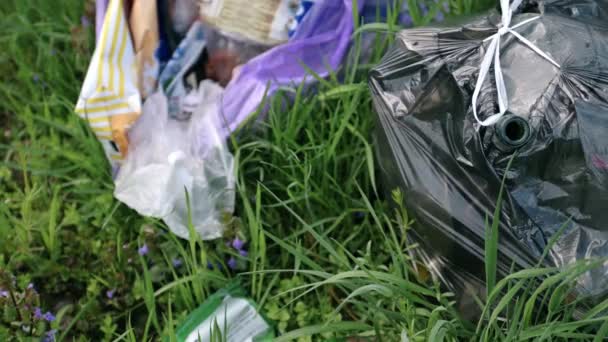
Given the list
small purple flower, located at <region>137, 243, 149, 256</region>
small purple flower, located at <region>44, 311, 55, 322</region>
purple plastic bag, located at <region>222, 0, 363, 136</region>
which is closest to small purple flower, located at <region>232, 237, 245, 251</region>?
small purple flower, located at <region>137, 243, 149, 256</region>

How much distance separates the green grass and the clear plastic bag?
0.05 m

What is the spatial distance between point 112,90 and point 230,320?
639 millimetres

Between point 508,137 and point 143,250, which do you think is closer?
point 508,137

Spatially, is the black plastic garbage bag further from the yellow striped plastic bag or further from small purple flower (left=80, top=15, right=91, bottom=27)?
small purple flower (left=80, top=15, right=91, bottom=27)

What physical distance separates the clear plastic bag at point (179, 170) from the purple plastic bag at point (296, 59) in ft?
0.18

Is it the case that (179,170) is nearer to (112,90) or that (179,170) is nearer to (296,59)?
(112,90)

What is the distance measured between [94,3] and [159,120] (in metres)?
0.45

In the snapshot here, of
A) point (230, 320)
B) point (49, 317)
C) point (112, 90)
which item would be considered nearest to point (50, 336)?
point (49, 317)

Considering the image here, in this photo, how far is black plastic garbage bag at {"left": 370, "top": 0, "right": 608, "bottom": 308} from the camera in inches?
43.3

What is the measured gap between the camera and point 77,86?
1.79 m

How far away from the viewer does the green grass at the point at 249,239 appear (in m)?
1.33

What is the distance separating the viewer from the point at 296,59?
5.25 ft

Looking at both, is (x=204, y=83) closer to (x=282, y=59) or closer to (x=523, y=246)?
(x=282, y=59)

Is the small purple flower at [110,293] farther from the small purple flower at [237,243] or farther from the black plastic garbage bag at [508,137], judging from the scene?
the black plastic garbage bag at [508,137]
